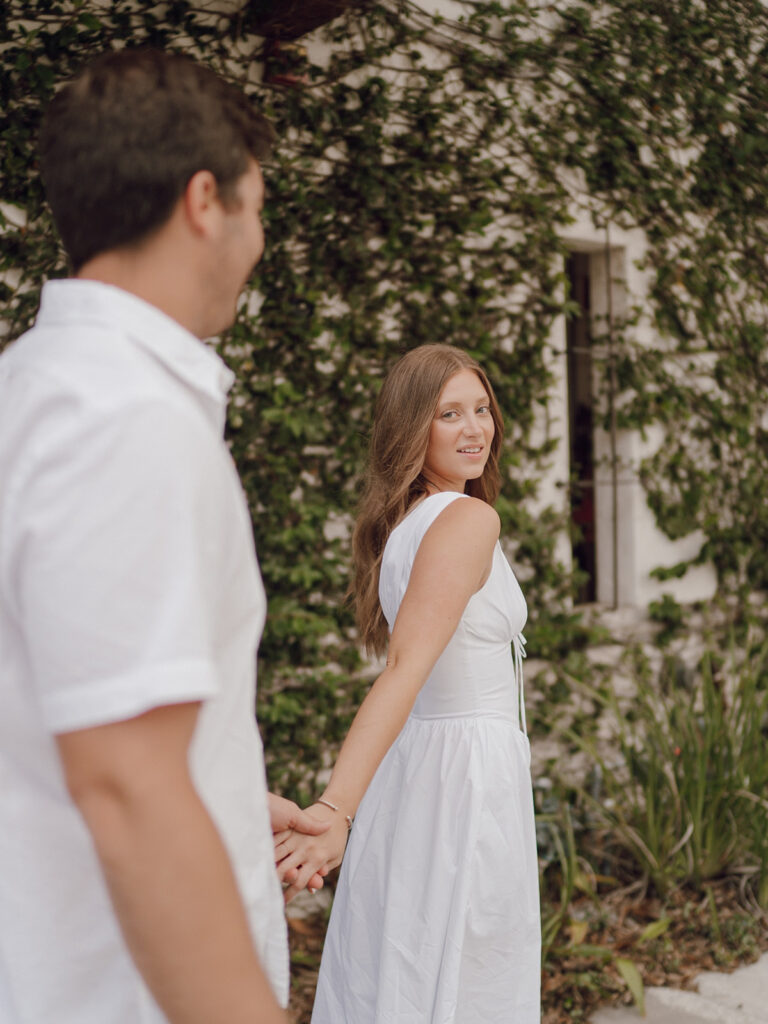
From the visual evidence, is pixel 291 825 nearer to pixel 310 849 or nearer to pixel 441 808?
pixel 310 849

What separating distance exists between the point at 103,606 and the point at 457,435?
153cm

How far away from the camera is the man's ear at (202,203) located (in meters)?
0.83

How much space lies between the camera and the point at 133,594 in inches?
27.2

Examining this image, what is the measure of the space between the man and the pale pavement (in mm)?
2330

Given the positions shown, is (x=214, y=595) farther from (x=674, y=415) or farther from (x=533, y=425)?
(x=674, y=415)

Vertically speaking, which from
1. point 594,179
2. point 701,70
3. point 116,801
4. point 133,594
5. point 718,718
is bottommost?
point 718,718

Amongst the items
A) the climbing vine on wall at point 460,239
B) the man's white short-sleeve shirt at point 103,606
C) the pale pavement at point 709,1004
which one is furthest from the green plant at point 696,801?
the man's white short-sleeve shirt at point 103,606

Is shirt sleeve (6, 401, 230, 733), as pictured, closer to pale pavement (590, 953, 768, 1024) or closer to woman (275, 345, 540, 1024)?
woman (275, 345, 540, 1024)

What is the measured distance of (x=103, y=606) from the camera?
2.25ft

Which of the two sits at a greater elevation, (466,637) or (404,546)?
(404,546)

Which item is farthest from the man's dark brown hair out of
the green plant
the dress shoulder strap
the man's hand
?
the green plant

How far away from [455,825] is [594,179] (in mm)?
3395

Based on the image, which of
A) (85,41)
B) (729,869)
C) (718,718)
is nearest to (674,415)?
A: (718,718)

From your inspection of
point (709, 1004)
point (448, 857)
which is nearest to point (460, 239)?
point (448, 857)
